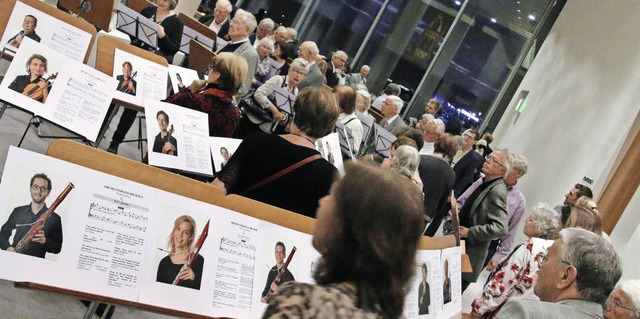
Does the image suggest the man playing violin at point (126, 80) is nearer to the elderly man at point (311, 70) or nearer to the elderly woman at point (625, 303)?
the elderly man at point (311, 70)

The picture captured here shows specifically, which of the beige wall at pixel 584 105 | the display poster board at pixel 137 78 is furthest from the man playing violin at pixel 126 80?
the beige wall at pixel 584 105

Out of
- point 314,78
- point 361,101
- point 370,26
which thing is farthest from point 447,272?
point 370,26

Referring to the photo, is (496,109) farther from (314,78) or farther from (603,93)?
(314,78)

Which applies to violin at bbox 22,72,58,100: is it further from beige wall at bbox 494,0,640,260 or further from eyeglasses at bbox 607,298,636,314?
beige wall at bbox 494,0,640,260


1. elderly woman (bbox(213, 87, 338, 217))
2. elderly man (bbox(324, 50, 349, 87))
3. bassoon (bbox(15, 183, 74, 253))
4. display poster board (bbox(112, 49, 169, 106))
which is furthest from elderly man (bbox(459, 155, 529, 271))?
elderly man (bbox(324, 50, 349, 87))

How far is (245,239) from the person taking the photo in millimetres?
2979

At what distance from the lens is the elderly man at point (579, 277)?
9.23 feet

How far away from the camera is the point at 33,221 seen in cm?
244

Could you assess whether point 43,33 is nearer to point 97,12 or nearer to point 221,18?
point 97,12

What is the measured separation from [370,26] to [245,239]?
49.1ft

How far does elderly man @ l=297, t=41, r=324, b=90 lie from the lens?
782 cm

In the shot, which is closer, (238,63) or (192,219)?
(192,219)

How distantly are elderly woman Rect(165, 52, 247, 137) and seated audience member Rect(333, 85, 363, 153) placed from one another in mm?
2210

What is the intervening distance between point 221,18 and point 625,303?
7.11 metres
